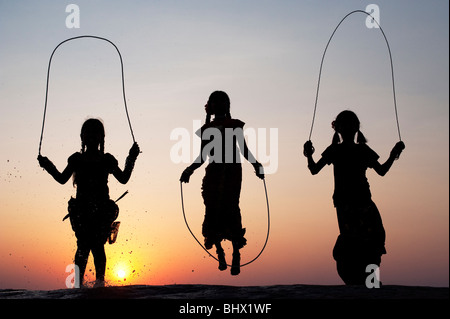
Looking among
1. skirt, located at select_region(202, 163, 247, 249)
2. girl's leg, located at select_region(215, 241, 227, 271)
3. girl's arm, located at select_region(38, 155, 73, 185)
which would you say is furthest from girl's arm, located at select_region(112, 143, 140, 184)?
girl's leg, located at select_region(215, 241, 227, 271)

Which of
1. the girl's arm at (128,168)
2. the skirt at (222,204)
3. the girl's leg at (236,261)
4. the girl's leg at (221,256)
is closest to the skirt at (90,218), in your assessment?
the girl's arm at (128,168)

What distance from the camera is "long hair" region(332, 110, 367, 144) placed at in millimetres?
10695

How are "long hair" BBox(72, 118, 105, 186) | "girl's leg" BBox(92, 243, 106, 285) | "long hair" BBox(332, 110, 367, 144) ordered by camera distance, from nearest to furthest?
"girl's leg" BBox(92, 243, 106, 285) → "long hair" BBox(72, 118, 105, 186) → "long hair" BBox(332, 110, 367, 144)

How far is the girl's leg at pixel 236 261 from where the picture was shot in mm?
10719

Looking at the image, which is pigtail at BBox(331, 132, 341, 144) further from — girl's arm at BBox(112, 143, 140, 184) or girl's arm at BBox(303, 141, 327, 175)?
girl's arm at BBox(112, 143, 140, 184)

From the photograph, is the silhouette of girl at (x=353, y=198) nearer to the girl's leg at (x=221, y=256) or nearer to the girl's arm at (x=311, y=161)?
the girl's arm at (x=311, y=161)

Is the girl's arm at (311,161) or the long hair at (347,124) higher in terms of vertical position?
the long hair at (347,124)

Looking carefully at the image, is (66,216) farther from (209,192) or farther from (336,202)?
(336,202)

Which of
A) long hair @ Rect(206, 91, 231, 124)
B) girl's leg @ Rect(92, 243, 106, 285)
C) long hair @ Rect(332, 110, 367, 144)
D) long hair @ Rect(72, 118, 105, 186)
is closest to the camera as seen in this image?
girl's leg @ Rect(92, 243, 106, 285)

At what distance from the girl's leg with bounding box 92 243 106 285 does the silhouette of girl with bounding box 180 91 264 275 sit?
168 centimetres

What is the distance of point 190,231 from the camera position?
11211 millimetres

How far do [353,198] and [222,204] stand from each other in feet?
6.73
